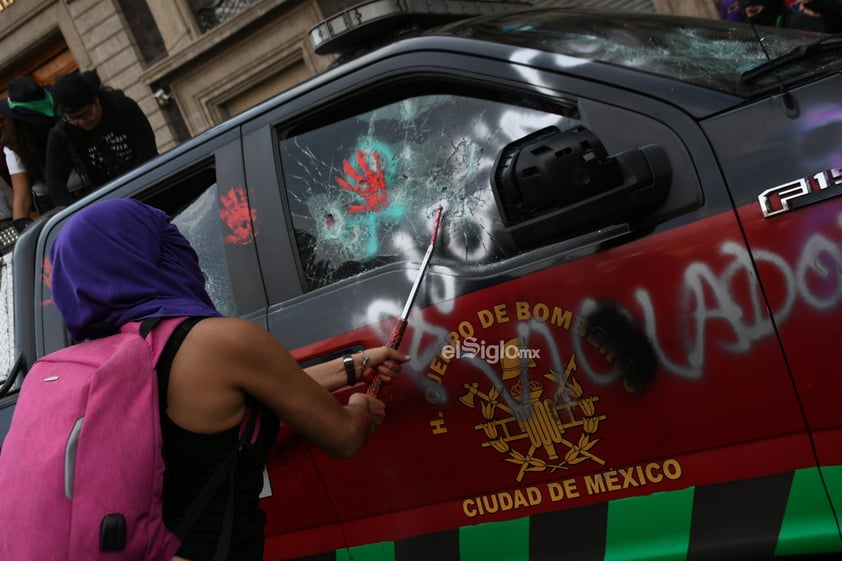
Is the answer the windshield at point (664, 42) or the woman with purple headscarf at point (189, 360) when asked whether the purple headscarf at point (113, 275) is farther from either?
the windshield at point (664, 42)

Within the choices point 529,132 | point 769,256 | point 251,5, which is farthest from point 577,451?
point 251,5

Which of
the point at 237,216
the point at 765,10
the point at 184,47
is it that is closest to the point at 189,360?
the point at 237,216

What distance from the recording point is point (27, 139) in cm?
510

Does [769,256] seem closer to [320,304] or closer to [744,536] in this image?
[744,536]

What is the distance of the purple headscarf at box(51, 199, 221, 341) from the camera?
1.91m

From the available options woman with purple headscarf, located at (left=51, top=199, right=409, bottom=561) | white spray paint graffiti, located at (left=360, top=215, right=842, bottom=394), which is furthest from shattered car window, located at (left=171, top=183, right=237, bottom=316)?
white spray paint graffiti, located at (left=360, top=215, right=842, bottom=394)

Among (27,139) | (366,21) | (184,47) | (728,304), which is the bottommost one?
(728,304)

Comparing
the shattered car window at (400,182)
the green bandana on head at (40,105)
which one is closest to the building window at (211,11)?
the green bandana on head at (40,105)

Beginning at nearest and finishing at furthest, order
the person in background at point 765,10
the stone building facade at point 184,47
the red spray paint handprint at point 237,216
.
A: the red spray paint handprint at point 237,216, the person in background at point 765,10, the stone building facade at point 184,47

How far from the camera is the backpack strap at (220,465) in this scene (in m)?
1.87

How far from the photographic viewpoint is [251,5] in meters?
12.5

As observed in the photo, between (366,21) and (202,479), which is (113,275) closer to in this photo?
(202,479)

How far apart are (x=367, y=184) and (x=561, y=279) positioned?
0.69m

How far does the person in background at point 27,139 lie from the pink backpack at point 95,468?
3.30 m
